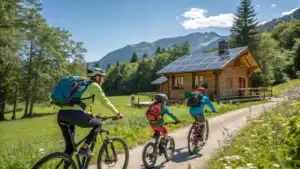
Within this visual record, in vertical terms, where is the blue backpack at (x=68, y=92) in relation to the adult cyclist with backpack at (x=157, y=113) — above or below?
above

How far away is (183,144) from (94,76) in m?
5.86

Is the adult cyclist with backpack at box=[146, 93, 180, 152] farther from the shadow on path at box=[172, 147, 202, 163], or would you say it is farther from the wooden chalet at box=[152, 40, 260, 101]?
the wooden chalet at box=[152, 40, 260, 101]

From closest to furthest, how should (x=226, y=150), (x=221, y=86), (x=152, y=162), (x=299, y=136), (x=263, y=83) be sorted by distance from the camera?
1. (x=299, y=136)
2. (x=152, y=162)
3. (x=226, y=150)
4. (x=221, y=86)
5. (x=263, y=83)

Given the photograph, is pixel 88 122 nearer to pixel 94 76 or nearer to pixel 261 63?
pixel 94 76

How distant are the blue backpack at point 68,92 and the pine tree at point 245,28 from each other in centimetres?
5475

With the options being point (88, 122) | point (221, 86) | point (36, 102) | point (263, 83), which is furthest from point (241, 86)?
point (88, 122)

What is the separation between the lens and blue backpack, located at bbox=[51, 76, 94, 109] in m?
4.92

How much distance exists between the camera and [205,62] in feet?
100

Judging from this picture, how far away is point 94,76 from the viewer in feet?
17.7

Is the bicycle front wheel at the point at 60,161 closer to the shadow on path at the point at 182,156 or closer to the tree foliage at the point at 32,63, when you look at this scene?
the shadow on path at the point at 182,156

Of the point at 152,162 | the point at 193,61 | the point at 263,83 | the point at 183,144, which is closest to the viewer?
the point at 152,162

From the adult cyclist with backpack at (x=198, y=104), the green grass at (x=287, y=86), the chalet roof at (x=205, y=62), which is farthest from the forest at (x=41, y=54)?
the adult cyclist with backpack at (x=198, y=104)

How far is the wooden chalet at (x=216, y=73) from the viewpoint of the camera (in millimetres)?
28984

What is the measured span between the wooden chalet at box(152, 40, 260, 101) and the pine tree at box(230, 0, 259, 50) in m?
23.0
